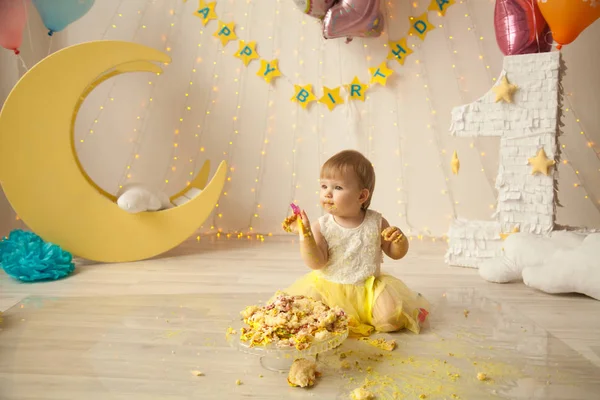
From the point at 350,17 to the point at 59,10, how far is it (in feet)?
4.17

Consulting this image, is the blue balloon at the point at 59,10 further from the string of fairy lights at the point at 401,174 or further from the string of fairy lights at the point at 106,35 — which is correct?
the string of fairy lights at the point at 401,174

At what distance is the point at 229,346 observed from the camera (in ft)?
4.80

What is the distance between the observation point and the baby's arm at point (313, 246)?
1528 millimetres

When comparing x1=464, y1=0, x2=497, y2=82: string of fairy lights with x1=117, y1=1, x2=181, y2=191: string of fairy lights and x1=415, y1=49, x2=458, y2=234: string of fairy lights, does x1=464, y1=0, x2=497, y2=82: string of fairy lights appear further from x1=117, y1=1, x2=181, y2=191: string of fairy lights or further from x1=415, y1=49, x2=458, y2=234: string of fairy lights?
x1=117, y1=1, x2=181, y2=191: string of fairy lights

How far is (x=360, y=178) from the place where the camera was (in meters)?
1.58

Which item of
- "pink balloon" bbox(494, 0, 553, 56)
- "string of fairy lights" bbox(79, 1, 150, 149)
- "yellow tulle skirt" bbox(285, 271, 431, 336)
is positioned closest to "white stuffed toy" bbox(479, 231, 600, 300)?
"yellow tulle skirt" bbox(285, 271, 431, 336)

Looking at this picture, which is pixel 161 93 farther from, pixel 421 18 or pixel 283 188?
pixel 421 18

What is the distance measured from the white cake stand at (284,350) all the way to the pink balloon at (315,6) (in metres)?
1.56

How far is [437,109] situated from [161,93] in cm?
144

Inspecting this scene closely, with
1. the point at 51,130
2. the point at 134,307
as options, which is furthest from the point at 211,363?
the point at 51,130

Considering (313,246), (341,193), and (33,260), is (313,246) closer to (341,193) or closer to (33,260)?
(341,193)

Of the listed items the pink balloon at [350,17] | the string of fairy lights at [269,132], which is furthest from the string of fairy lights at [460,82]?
the pink balloon at [350,17]

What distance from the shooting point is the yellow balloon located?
2.16 meters

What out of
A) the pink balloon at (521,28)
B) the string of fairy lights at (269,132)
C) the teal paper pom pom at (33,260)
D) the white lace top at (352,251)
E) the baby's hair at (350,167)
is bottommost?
the teal paper pom pom at (33,260)
